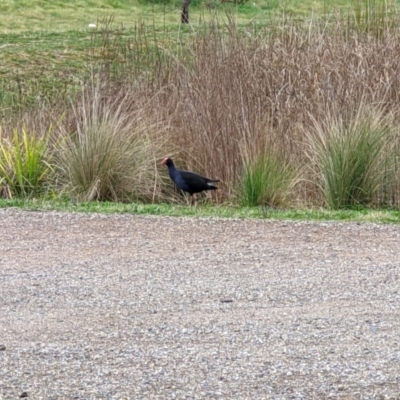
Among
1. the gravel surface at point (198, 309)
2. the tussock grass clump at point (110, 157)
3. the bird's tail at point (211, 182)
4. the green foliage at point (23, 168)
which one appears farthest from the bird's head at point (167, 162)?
the green foliage at point (23, 168)

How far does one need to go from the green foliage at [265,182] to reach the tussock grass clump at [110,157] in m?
1.00

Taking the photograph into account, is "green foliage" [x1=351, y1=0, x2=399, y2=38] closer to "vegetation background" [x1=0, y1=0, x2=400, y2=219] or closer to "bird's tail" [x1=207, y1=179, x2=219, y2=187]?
"vegetation background" [x1=0, y1=0, x2=400, y2=219]

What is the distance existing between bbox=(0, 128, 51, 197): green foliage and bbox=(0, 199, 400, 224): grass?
0.64 metres

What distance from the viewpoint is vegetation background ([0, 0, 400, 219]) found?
10336 mm

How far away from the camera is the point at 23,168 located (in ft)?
36.0

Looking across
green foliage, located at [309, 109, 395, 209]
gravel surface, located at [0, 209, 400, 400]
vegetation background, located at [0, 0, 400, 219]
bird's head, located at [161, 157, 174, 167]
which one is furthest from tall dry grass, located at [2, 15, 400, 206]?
gravel surface, located at [0, 209, 400, 400]

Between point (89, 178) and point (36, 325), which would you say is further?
point (89, 178)

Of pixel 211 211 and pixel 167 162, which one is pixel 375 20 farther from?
pixel 211 211

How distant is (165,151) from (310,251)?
3.64m

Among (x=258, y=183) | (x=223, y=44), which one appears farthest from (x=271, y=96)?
(x=258, y=183)

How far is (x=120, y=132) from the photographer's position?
1086 cm

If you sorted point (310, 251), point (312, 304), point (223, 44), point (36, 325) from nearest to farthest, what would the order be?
point (36, 325)
point (312, 304)
point (310, 251)
point (223, 44)

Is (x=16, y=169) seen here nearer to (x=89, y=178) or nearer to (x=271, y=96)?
(x=89, y=178)

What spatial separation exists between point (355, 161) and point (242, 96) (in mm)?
1614
